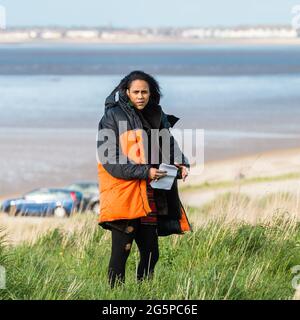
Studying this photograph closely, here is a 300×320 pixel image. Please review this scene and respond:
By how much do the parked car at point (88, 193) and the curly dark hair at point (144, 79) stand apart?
17.0 metres

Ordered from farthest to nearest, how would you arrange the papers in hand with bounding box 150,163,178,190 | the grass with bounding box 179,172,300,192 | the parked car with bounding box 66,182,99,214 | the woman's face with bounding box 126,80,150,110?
1. the grass with bounding box 179,172,300,192
2. the parked car with bounding box 66,182,99,214
3. the woman's face with bounding box 126,80,150,110
4. the papers in hand with bounding box 150,163,178,190

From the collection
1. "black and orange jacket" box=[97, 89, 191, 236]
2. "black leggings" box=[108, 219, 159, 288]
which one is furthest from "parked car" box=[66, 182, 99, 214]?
"black and orange jacket" box=[97, 89, 191, 236]

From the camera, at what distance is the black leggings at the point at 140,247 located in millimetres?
7008

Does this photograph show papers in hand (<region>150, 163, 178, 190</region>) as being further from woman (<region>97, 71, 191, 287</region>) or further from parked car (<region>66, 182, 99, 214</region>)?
parked car (<region>66, 182, 99, 214</region>)

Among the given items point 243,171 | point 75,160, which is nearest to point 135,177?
point 243,171

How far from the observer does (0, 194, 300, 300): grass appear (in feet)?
22.1

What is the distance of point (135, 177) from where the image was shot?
6.76 meters

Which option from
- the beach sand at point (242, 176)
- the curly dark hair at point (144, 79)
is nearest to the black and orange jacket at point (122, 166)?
the curly dark hair at point (144, 79)

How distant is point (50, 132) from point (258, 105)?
14.8 metres

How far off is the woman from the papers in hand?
42 mm

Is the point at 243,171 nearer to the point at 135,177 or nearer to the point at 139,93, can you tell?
the point at 139,93

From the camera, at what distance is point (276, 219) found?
9.15 metres

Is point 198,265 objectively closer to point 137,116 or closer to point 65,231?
point 137,116

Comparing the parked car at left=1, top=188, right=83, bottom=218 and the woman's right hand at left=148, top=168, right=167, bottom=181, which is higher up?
the woman's right hand at left=148, top=168, right=167, bottom=181
